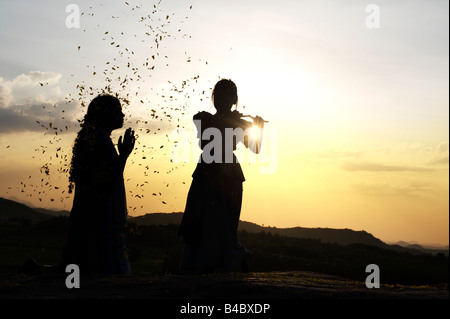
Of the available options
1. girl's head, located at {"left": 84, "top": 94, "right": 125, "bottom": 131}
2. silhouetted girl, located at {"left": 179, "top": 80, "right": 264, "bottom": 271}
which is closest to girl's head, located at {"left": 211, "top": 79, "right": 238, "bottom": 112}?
silhouetted girl, located at {"left": 179, "top": 80, "right": 264, "bottom": 271}

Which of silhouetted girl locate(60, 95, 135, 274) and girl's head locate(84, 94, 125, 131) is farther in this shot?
girl's head locate(84, 94, 125, 131)

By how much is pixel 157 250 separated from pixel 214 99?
1362 cm

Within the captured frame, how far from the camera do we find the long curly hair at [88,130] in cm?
986

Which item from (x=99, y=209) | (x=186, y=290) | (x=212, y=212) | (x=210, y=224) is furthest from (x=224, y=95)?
(x=186, y=290)

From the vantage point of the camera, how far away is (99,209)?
9633 mm

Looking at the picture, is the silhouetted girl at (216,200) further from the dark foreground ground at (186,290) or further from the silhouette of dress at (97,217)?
the dark foreground ground at (186,290)

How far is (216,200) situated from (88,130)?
279 centimetres

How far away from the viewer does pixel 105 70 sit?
11.2 meters

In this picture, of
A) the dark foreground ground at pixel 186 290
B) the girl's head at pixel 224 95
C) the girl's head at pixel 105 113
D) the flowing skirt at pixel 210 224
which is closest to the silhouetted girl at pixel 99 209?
the girl's head at pixel 105 113

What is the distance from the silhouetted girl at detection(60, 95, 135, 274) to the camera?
31.3ft

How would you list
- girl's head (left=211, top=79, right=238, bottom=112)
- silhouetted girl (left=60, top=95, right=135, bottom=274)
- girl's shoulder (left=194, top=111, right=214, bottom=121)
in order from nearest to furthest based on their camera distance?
silhouetted girl (left=60, top=95, right=135, bottom=274), girl's shoulder (left=194, top=111, right=214, bottom=121), girl's head (left=211, top=79, right=238, bottom=112)

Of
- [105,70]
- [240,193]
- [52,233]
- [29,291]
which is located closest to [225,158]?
[240,193]

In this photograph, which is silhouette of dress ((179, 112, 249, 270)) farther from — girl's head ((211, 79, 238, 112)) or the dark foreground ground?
the dark foreground ground
